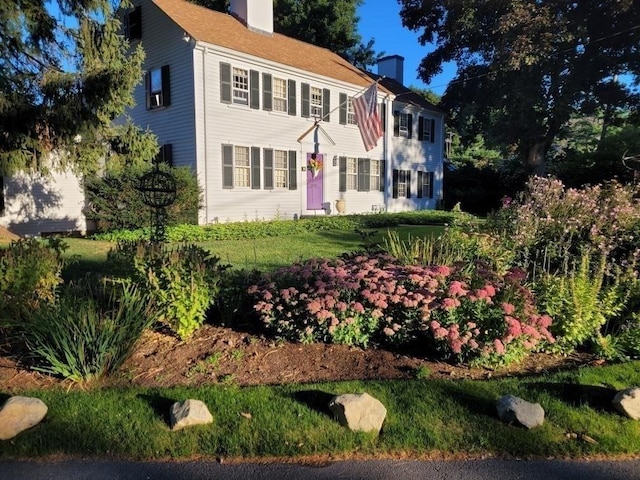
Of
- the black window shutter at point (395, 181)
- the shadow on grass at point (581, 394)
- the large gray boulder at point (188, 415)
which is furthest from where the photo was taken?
the black window shutter at point (395, 181)

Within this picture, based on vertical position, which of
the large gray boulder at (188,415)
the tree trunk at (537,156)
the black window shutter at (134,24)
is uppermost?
the black window shutter at (134,24)

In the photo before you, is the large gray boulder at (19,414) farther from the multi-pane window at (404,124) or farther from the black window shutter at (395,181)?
the multi-pane window at (404,124)

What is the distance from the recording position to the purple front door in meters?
18.2

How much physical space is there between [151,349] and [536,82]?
78.5ft

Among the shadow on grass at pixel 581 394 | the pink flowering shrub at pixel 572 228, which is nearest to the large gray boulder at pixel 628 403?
the shadow on grass at pixel 581 394

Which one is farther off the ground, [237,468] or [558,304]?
[558,304]

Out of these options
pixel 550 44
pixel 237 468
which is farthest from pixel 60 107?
pixel 550 44

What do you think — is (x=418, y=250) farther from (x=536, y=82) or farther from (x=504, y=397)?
(x=536, y=82)

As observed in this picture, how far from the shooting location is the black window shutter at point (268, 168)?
54.3 ft

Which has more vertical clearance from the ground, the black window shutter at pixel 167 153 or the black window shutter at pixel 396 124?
the black window shutter at pixel 396 124

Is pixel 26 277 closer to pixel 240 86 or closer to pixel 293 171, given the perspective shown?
pixel 240 86

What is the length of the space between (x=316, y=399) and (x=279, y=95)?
15.0m

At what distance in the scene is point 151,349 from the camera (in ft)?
13.1

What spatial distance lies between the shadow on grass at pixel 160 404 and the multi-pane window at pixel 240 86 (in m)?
13.5
